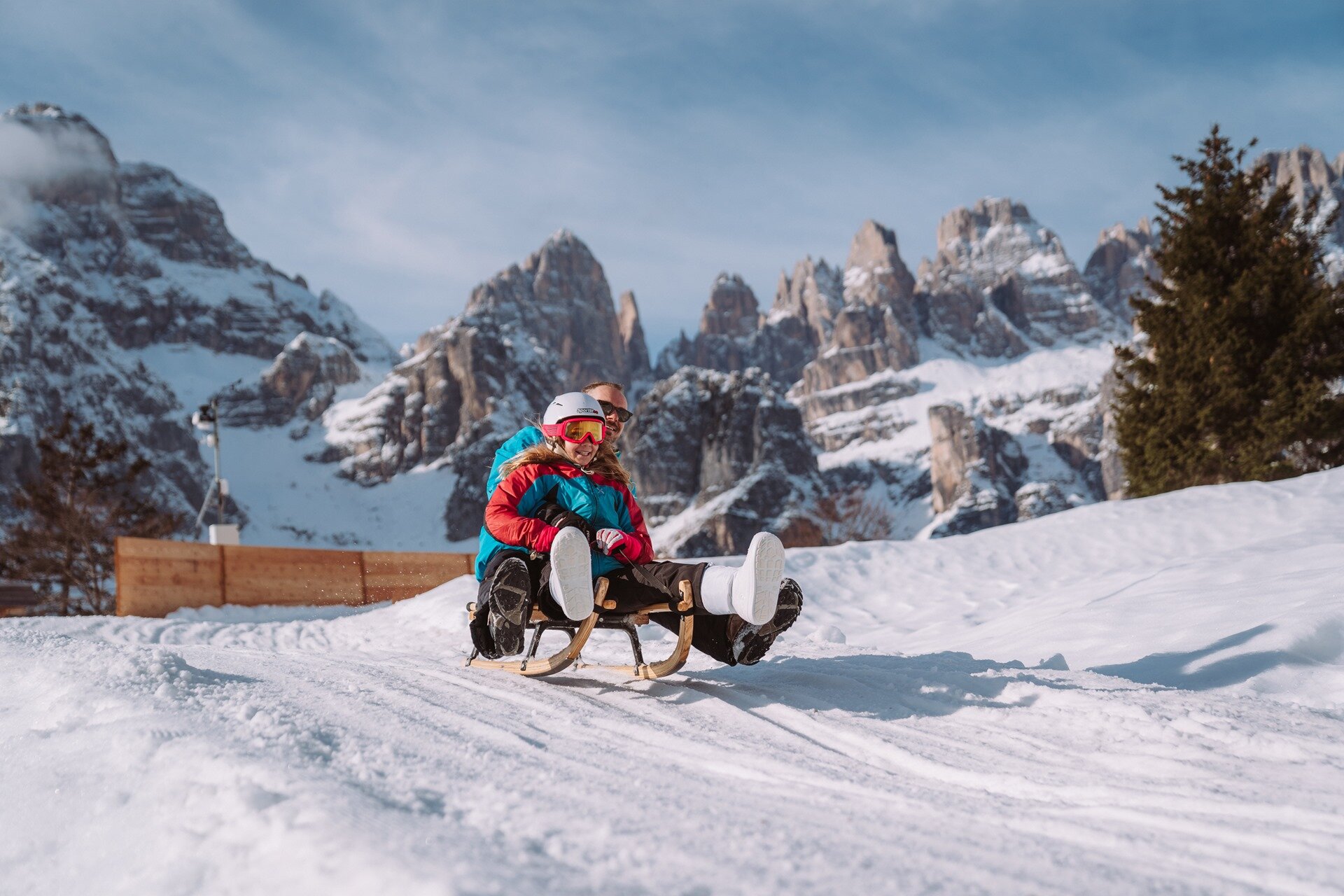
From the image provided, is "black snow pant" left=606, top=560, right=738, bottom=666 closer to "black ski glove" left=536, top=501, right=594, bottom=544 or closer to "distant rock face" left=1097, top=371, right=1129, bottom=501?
"black ski glove" left=536, top=501, right=594, bottom=544

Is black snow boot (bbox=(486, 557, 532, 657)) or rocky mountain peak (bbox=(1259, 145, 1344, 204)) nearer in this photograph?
black snow boot (bbox=(486, 557, 532, 657))

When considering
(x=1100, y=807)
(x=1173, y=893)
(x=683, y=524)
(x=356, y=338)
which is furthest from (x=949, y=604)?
(x=356, y=338)

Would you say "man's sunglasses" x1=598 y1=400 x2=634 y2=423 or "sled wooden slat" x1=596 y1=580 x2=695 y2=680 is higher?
"man's sunglasses" x1=598 y1=400 x2=634 y2=423

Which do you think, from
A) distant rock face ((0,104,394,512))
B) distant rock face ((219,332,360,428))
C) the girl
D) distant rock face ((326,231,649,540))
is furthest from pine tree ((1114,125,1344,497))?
distant rock face ((219,332,360,428))

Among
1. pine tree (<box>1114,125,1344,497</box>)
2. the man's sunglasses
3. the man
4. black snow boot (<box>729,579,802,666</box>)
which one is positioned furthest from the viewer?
pine tree (<box>1114,125,1344,497</box>)

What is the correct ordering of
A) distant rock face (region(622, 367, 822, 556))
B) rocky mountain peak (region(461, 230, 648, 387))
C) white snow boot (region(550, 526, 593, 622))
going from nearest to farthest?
white snow boot (region(550, 526, 593, 622)), distant rock face (region(622, 367, 822, 556)), rocky mountain peak (region(461, 230, 648, 387))

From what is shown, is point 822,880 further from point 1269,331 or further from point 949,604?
point 1269,331

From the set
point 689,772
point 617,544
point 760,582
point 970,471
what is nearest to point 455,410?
point 970,471

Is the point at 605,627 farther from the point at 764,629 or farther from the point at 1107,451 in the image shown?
the point at 1107,451

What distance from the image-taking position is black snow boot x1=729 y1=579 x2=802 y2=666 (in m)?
3.82

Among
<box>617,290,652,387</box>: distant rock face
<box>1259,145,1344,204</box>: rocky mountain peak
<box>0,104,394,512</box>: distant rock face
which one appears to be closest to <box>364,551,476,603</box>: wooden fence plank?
<box>0,104,394,512</box>: distant rock face

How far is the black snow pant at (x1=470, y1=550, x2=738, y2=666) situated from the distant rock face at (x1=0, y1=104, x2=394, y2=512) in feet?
313

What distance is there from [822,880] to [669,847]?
340mm

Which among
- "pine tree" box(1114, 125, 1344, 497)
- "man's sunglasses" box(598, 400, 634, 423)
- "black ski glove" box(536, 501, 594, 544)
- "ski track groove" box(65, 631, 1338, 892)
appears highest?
"pine tree" box(1114, 125, 1344, 497)
